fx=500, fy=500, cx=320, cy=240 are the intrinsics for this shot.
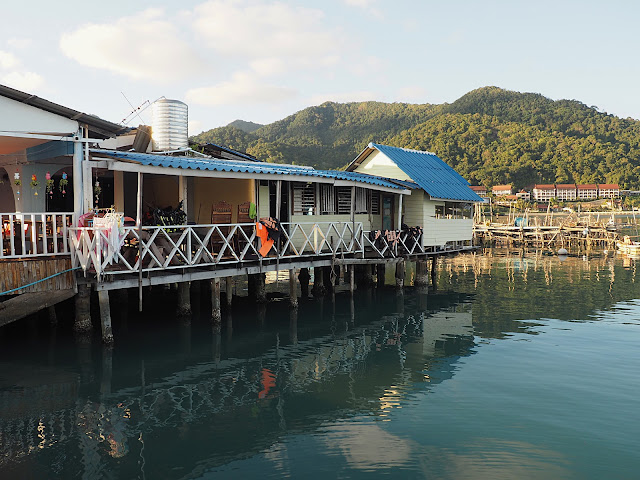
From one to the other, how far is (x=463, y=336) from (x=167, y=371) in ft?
28.6

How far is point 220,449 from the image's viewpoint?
7680mm

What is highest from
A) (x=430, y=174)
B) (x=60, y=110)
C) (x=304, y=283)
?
(x=60, y=110)

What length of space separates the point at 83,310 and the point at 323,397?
6552 millimetres

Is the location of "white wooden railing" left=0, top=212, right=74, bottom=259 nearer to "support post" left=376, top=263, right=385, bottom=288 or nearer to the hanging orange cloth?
the hanging orange cloth

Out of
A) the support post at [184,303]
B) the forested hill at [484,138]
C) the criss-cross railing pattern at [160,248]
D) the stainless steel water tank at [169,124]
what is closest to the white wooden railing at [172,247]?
the criss-cross railing pattern at [160,248]

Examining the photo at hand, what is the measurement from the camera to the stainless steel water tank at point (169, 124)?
18.0 m

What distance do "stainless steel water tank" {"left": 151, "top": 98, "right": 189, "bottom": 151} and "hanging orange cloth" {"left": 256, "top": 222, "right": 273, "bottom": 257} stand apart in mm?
5814

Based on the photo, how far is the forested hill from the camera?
87562 mm

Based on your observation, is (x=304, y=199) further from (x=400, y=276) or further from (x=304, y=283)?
(x=400, y=276)

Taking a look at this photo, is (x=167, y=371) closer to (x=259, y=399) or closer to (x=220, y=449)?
(x=259, y=399)

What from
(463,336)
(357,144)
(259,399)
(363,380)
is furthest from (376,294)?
(357,144)

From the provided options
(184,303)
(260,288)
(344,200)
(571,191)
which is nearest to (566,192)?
(571,191)

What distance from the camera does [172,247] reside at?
13.2 m

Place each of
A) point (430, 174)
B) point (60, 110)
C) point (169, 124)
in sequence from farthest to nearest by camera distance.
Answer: point (430, 174), point (169, 124), point (60, 110)
